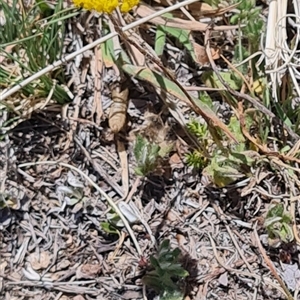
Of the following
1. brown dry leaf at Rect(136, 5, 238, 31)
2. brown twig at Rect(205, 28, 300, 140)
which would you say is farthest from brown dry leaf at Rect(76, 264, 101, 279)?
brown dry leaf at Rect(136, 5, 238, 31)

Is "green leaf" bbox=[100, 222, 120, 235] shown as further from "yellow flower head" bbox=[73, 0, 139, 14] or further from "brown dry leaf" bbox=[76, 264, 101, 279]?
"yellow flower head" bbox=[73, 0, 139, 14]

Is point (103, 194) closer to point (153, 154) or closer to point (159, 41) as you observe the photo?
point (153, 154)

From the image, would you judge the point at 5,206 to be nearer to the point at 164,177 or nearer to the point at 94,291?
the point at 94,291

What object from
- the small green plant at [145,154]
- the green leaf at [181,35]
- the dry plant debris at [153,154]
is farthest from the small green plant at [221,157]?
the green leaf at [181,35]

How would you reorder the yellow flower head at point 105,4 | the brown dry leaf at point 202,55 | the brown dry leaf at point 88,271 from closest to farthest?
the yellow flower head at point 105,4 < the brown dry leaf at point 88,271 < the brown dry leaf at point 202,55

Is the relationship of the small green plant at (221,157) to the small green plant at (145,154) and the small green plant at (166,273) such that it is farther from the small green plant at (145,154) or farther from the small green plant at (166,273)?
the small green plant at (166,273)

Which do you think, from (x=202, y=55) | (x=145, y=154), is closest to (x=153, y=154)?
(x=145, y=154)

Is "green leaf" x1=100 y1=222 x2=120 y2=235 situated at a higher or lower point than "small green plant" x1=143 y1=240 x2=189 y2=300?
higher
